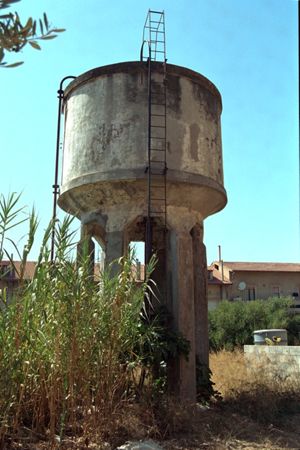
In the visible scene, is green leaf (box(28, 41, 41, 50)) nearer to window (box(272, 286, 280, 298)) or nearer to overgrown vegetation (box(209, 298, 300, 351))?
overgrown vegetation (box(209, 298, 300, 351))

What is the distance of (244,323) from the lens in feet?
93.9

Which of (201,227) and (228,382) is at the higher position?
(201,227)

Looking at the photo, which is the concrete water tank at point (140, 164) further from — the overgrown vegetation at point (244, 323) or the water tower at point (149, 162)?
the overgrown vegetation at point (244, 323)

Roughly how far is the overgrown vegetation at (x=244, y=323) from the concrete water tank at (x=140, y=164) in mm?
17983

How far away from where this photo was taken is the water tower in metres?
9.20

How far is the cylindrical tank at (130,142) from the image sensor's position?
927 centimetres

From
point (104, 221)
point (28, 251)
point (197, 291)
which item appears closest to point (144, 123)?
point (104, 221)

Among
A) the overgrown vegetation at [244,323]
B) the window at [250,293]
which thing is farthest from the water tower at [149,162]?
the window at [250,293]

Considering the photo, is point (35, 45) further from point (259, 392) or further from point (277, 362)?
point (277, 362)

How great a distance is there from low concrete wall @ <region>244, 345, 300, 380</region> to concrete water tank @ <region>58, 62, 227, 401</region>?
349cm

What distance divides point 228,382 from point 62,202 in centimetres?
537

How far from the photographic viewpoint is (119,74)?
962 centimetres

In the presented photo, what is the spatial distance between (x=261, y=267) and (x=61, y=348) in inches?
1639

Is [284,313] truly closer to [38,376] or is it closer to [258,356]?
[258,356]
